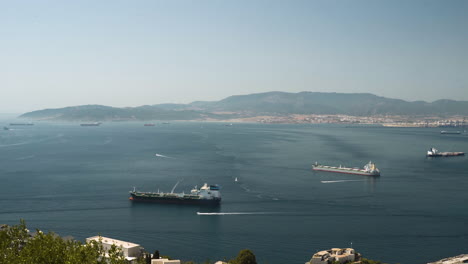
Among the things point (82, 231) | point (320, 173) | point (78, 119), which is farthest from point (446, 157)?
point (78, 119)

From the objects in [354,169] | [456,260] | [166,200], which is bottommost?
[456,260]

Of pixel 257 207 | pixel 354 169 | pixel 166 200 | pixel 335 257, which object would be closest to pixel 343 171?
pixel 354 169

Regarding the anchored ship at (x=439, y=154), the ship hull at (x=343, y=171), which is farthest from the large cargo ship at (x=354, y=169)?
the anchored ship at (x=439, y=154)

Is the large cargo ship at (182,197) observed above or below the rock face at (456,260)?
above

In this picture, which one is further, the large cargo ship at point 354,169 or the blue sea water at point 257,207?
the large cargo ship at point 354,169

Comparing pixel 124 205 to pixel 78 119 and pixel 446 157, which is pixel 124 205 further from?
pixel 78 119

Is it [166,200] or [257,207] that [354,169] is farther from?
[166,200]

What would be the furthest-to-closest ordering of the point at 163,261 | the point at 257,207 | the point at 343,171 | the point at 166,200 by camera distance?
1. the point at 343,171
2. the point at 166,200
3. the point at 257,207
4. the point at 163,261

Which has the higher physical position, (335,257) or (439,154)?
(439,154)

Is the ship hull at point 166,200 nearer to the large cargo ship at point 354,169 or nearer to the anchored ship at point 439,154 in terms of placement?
the large cargo ship at point 354,169
